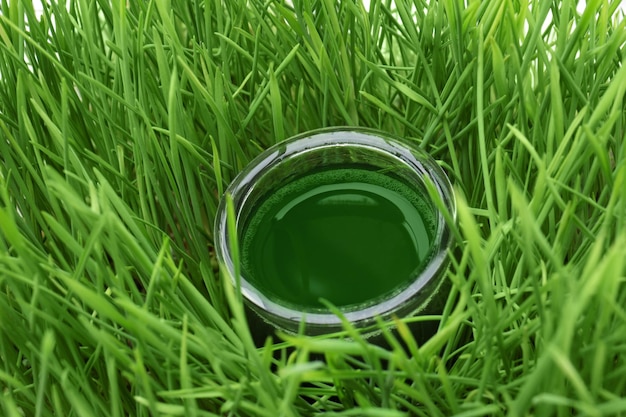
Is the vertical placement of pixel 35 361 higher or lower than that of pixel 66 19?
lower

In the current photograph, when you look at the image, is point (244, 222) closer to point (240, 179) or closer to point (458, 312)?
point (240, 179)

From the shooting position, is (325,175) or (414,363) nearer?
(414,363)

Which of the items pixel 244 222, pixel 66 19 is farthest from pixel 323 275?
pixel 66 19
